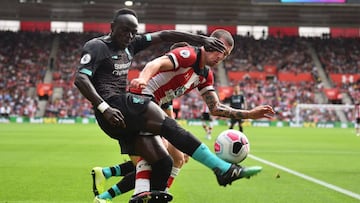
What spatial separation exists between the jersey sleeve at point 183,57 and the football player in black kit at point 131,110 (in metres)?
0.19

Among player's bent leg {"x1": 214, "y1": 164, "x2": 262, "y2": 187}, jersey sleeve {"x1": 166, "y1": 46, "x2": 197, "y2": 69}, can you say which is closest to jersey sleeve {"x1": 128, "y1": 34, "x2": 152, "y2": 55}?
jersey sleeve {"x1": 166, "y1": 46, "x2": 197, "y2": 69}

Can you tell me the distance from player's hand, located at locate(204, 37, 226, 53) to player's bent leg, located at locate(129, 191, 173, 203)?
1643 millimetres

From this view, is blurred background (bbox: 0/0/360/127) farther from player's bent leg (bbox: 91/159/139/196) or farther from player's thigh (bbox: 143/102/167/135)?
player's thigh (bbox: 143/102/167/135)

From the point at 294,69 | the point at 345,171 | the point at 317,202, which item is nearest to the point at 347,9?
the point at 294,69

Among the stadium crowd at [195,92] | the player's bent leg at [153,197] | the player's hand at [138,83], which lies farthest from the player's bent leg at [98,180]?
the stadium crowd at [195,92]

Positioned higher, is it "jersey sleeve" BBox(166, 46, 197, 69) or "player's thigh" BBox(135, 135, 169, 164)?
"jersey sleeve" BBox(166, 46, 197, 69)

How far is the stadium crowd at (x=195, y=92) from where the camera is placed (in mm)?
46125

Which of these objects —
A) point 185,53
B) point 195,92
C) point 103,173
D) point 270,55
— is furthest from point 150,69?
point 270,55

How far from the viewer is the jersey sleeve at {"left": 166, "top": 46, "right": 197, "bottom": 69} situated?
19.1 feet

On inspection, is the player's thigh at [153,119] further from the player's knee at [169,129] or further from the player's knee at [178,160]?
the player's knee at [178,160]

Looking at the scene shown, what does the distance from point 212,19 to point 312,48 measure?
36.6 ft

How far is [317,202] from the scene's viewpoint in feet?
24.3

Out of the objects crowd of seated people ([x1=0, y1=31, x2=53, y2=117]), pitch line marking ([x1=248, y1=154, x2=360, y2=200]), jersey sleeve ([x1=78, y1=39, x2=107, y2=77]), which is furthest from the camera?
crowd of seated people ([x1=0, y1=31, x2=53, y2=117])

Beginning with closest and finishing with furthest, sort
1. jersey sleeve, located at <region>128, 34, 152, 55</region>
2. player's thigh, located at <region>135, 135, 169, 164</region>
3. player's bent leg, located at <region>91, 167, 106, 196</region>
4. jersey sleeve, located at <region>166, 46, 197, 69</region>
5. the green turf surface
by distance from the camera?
player's thigh, located at <region>135, 135, 169, 164</region>
jersey sleeve, located at <region>166, 46, 197, 69</region>
jersey sleeve, located at <region>128, 34, 152, 55</region>
player's bent leg, located at <region>91, 167, 106, 196</region>
the green turf surface
